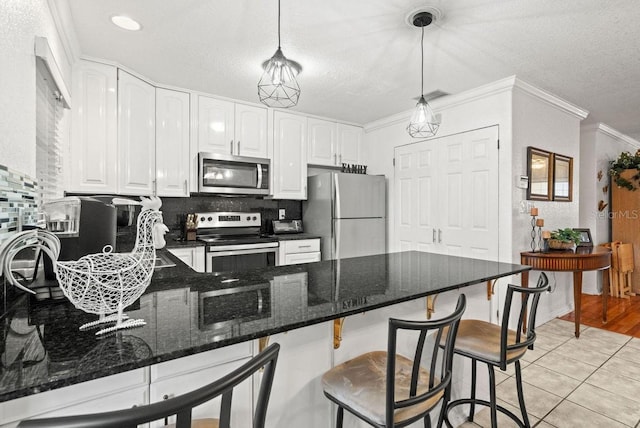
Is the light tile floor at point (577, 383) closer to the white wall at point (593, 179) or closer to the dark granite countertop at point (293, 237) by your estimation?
the white wall at point (593, 179)

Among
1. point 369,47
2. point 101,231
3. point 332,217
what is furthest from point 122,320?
point 332,217

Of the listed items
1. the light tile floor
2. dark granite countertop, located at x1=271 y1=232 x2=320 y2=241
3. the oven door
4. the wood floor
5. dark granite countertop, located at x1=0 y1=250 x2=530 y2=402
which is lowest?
the light tile floor

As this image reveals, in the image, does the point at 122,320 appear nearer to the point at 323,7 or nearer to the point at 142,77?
the point at 323,7

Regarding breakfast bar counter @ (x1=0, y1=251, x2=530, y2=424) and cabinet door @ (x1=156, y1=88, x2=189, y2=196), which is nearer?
breakfast bar counter @ (x1=0, y1=251, x2=530, y2=424)

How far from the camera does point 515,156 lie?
3037mm

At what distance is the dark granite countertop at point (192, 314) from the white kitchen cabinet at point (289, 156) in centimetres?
222

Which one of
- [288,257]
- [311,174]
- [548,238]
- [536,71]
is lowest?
[288,257]

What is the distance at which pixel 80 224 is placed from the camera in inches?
53.6

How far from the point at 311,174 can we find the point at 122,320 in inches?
142

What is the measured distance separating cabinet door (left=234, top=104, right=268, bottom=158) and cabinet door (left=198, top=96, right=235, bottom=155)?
8cm

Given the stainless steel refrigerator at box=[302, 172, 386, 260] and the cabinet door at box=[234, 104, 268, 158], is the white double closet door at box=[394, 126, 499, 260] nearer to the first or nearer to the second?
the stainless steel refrigerator at box=[302, 172, 386, 260]

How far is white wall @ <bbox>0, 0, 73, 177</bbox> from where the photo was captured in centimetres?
117

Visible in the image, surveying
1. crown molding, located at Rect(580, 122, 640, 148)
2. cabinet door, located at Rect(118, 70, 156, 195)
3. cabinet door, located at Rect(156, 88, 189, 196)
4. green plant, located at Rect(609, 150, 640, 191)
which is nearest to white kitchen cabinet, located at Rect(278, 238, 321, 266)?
cabinet door, located at Rect(156, 88, 189, 196)

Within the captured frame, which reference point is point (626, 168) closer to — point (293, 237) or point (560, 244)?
point (560, 244)
